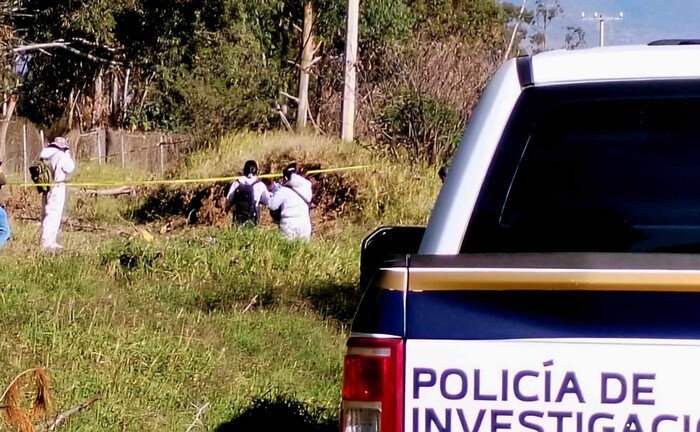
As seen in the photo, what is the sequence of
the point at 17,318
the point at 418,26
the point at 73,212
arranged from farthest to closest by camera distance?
the point at 418,26 → the point at 73,212 → the point at 17,318

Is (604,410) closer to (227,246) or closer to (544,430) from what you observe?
(544,430)

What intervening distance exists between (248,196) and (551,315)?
39.8 ft

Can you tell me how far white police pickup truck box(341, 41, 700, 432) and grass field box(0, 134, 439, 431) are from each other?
3389 millimetres

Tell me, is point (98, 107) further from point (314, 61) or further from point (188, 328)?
point (188, 328)

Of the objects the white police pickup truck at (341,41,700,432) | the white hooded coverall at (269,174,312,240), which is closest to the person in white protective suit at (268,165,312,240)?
the white hooded coverall at (269,174,312,240)

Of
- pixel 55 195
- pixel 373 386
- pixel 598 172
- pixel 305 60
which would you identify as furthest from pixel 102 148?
pixel 373 386

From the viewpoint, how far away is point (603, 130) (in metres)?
2.85

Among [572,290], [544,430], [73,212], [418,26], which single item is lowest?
[544,430]

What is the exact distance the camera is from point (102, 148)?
1134 inches

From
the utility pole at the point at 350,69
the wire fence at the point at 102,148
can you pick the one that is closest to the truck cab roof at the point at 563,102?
the utility pole at the point at 350,69

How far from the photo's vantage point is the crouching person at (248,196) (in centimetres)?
1430

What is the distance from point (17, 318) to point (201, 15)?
12.1 meters

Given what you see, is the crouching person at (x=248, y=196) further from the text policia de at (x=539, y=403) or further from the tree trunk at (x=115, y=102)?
the tree trunk at (x=115, y=102)

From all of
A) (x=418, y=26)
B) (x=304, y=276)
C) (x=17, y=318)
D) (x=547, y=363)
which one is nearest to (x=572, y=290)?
(x=547, y=363)
